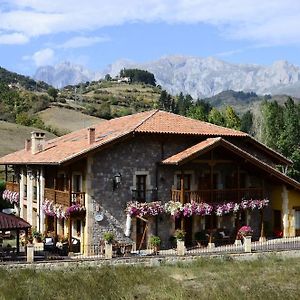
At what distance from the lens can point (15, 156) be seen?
38.3m

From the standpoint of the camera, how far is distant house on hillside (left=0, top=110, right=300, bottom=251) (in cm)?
2877

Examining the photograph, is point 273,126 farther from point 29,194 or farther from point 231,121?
point 29,194

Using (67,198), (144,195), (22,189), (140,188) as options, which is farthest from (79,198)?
(22,189)

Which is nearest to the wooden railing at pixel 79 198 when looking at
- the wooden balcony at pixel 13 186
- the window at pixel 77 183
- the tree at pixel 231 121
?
the window at pixel 77 183

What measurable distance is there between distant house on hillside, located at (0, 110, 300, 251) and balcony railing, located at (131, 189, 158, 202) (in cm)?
5

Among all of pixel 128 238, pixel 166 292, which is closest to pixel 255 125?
pixel 128 238

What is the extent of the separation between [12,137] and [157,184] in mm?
47010

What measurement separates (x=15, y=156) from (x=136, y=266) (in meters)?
16.2

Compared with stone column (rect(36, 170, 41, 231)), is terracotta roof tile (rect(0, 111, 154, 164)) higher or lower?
higher

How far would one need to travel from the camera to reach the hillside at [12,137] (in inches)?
2611

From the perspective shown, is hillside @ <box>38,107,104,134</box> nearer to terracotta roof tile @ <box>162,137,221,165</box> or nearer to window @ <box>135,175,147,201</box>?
window @ <box>135,175,147,201</box>

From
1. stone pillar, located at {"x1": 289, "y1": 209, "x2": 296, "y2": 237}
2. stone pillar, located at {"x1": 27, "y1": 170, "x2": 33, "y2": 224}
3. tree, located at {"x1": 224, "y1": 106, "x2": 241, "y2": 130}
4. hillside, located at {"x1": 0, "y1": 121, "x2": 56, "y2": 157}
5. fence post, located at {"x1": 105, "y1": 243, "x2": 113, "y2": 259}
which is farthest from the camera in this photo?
tree, located at {"x1": 224, "y1": 106, "x2": 241, "y2": 130}

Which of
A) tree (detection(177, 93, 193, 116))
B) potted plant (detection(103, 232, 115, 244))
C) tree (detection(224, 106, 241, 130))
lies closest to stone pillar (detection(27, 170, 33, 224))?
potted plant (detection(103, 232, 115, 244))

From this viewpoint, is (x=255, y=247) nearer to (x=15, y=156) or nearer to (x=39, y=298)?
(x=39, y=298)
